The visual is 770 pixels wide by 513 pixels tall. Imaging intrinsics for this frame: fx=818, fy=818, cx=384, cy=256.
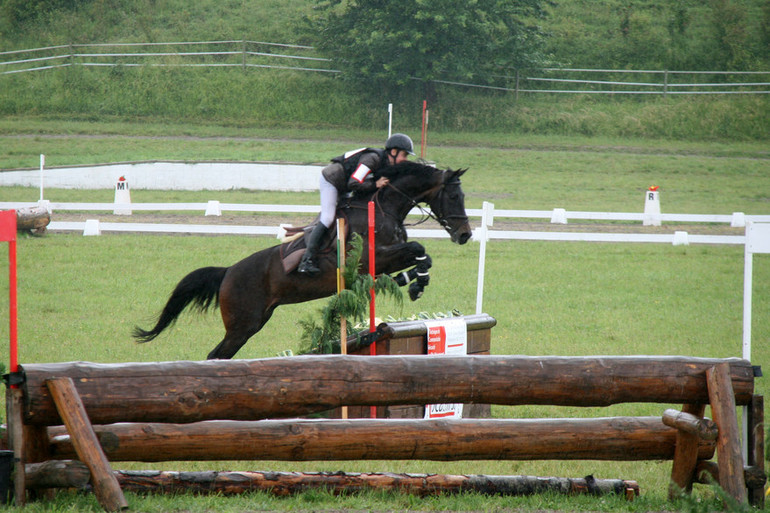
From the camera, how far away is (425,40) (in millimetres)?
28234

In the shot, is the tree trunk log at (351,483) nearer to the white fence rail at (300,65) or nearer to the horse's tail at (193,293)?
the horse's tail at (193,293)

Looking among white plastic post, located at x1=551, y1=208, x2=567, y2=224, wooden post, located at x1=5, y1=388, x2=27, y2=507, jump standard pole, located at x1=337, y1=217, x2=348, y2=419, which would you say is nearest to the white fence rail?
white plastic post, located at x1=551, y1=208, x2=567, y2=224

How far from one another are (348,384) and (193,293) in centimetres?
365

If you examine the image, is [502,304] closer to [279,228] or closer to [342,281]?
[342,281]

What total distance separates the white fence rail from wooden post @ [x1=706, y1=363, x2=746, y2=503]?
26.3m

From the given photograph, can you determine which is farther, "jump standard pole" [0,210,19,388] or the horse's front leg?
the horse's front leg

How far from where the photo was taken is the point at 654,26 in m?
33.5

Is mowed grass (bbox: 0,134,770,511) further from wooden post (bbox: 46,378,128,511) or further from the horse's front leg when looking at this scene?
the horse's front leg

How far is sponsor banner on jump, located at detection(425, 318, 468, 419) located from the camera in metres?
6.00

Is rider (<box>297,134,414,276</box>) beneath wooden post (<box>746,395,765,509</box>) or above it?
above

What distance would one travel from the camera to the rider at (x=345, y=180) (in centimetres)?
693

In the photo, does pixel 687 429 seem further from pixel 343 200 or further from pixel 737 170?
pixel 737 170

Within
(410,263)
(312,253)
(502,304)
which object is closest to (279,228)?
(502,304)

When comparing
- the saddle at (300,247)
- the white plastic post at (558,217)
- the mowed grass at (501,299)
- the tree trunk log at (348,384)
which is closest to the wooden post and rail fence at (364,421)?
the tree trunk log at (348,384)
